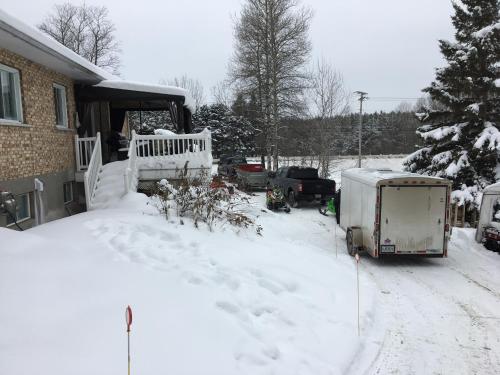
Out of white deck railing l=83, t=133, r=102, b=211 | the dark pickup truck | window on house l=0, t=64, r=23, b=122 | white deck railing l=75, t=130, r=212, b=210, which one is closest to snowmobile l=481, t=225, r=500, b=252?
the dark pickup truck

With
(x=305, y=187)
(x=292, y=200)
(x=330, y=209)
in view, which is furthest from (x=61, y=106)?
(x=330, y=209)

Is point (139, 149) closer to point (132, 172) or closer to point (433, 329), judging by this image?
point (132, 172)

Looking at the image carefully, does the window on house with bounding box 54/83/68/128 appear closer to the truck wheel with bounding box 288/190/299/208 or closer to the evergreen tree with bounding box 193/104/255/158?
the truck wheel with bounding box 288/190/299/208

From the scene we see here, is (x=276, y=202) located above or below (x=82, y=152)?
below

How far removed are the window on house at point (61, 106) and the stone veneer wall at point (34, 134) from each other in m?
0.22

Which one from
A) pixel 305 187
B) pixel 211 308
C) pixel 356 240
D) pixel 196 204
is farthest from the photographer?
pixel 305 187

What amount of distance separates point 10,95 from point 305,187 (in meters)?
11.6

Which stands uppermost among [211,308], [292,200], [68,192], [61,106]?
[61,106]

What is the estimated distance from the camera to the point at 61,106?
1211cm

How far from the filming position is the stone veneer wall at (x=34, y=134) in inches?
345

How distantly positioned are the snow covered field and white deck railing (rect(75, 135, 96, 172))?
14.1ft

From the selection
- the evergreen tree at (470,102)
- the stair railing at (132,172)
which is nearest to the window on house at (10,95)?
the stair railing at (132,172)

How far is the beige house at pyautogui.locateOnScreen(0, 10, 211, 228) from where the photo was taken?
8.73 meters

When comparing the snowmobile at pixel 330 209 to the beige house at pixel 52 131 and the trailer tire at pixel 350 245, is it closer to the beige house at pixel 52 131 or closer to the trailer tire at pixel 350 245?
the trailer tire at pixel 350 245
